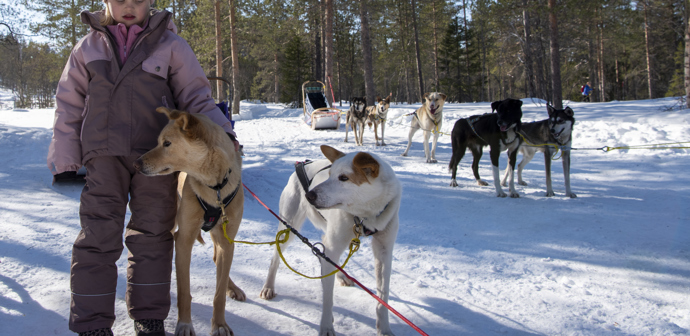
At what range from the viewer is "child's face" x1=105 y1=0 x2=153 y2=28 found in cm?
209

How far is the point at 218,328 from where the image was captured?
87.7 inches

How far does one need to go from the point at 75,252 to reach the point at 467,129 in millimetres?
5904

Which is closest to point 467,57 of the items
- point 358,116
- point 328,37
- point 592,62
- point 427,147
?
point 592,62

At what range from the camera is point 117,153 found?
202 cm

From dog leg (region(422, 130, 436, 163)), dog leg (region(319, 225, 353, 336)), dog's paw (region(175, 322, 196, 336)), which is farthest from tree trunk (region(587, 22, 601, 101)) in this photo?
dog's paw (region(175, 322, 196, 336))

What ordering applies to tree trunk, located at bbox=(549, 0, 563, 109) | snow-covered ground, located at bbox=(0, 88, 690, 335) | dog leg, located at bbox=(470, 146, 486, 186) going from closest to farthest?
1. snow-covered ground, located at bbox=(0, 88, 690, 335)
2. dog leg, located at bbox=(470, 146, 486, 186)
3. tree trunk, located at bbox=(549, 0, 563, 109)

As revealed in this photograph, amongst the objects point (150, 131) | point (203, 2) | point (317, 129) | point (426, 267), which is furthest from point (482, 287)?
point (203, 2)

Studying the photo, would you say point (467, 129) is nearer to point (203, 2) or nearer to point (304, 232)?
point (304, 232)

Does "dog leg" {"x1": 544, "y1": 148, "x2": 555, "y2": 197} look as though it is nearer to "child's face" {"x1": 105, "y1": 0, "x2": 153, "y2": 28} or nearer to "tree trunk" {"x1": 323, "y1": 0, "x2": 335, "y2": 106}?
"child's face" {"x1": 105, "y1": 0, "x2": 153, "y2": 28}

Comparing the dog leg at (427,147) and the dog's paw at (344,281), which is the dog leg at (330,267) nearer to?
the dog's paw at (344,281)

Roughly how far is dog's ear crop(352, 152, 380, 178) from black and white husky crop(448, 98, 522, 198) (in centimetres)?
422

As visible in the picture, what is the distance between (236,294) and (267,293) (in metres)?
0.22

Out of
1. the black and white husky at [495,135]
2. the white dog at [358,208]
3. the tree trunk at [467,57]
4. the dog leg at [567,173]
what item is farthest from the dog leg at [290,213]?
the tree trunk at [467,57]

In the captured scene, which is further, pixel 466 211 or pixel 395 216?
pixel 466 211
